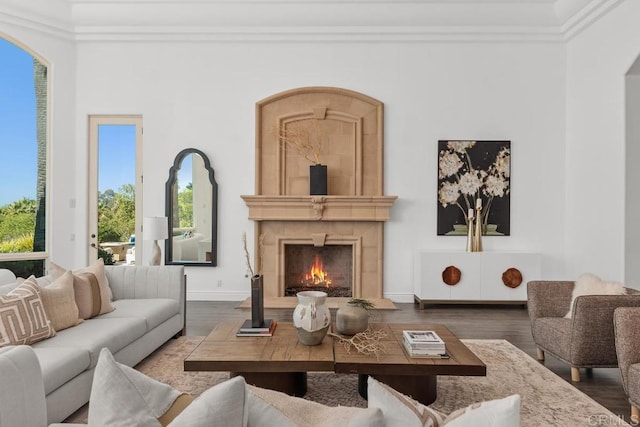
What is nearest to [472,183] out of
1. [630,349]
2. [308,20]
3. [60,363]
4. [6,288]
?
[308,20]

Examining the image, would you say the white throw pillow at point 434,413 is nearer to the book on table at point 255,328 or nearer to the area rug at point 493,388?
the area rug at point 493,388

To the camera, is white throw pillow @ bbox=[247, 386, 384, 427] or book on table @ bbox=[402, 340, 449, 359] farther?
book on table @ bbox=[402, 340, 449, 359]

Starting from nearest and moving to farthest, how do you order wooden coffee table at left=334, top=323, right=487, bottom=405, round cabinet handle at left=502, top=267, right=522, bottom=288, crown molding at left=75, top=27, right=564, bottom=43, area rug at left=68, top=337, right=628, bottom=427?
wooden coffee table at left=334, top=323, right=487, bottom=405
area rug at left=68, top=337, right=628, bottom=427
round cabinet handle at left=502, top=267, right=522, bottom=288
crown molding at left=75, top=27, right=564, bottom=43

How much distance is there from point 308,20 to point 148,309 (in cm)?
424

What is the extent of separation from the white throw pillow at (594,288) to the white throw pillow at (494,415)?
9.08ft

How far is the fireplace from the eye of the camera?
6.17 meters

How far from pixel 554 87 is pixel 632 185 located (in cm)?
193

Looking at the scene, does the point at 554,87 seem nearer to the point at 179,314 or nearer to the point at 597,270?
the point at 597,270

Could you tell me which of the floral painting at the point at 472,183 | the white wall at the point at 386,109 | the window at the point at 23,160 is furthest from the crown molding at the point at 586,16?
the window at the point at 23,160

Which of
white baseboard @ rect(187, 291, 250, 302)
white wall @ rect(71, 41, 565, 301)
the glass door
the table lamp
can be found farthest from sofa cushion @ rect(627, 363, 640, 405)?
the glass door

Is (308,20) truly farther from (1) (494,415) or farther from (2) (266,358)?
(1) (494,415)

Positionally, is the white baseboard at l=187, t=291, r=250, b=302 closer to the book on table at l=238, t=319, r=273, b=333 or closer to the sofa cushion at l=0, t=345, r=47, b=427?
the book on table at l=238, t=319, r=273, b=333

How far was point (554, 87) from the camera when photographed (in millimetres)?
5957

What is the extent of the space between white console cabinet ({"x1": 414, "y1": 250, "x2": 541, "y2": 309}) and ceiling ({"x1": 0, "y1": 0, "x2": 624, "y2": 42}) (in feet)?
9.69
